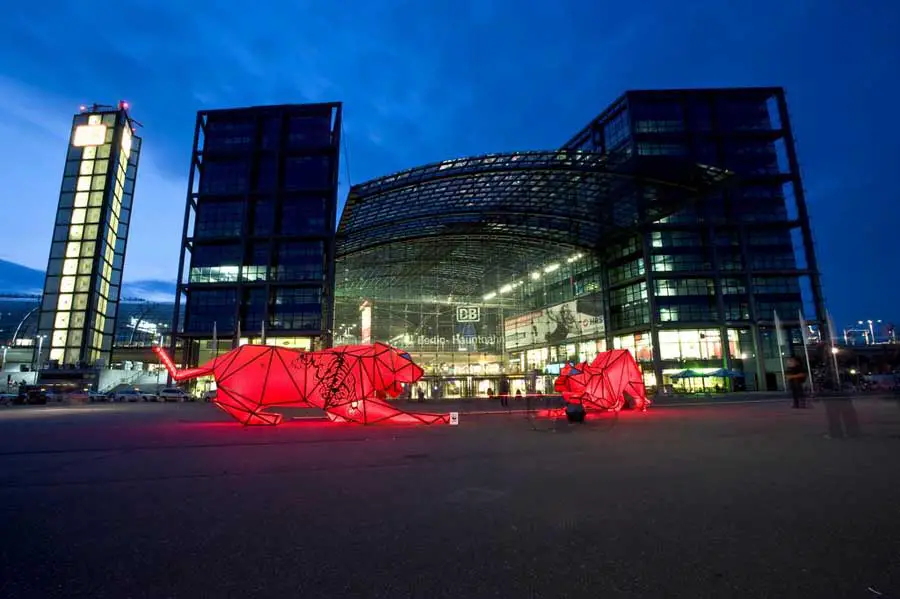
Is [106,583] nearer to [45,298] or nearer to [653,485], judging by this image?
[653,485]

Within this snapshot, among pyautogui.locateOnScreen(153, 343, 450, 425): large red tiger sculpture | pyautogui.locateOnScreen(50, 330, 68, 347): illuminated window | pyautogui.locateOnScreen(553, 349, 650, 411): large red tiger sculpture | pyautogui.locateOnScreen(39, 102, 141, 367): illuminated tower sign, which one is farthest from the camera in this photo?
pyautogui.locateOnScreen(39, 102, 141, 367): illuminated tower sign

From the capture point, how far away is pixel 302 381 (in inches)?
565

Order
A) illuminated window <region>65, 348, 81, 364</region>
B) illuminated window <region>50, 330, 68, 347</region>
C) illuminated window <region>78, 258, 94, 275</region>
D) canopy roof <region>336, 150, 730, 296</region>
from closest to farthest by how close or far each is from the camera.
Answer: canopy roof <region>336, 150, 730, 296</region>
illuminated window <region>65, 348, 81, 364</region>
illuminated window <region>50, 330, 68, 347</region>
illuminated window <region>78, 258, 94, 275</region>

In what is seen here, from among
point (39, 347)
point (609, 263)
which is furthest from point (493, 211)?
point (39, 347)

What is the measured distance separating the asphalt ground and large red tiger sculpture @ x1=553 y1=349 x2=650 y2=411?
10297mm

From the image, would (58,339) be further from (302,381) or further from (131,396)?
(302,381)

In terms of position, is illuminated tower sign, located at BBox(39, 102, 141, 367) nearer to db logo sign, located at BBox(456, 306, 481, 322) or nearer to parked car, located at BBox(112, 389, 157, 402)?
parked car, located at BBox(112, 389, 157, 402)

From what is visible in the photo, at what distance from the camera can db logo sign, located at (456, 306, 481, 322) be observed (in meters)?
52.2

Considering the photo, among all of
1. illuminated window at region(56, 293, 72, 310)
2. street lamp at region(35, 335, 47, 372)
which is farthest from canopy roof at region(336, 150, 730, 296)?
street lamp at region(35, 335, 47, 372)

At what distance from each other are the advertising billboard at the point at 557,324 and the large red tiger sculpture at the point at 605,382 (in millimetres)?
36554

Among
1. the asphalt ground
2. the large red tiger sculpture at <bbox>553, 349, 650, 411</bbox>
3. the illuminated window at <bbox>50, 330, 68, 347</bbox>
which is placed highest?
the illuminated window at <bbox>50, 330, 68, 347</bbox>

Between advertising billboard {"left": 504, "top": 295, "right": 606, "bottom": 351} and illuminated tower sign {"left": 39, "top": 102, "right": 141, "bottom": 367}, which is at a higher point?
illuminated tower sign {"left": 39, "top": 102, "right": 141, "bottom": 367}

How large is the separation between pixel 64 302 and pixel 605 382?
69.8 m

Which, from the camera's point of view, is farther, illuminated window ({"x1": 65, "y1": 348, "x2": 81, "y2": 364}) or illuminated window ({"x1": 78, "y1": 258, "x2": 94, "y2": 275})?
illuminated window ({"x1": 78, "y1": 258, "x2": 94, "y2": 275})
